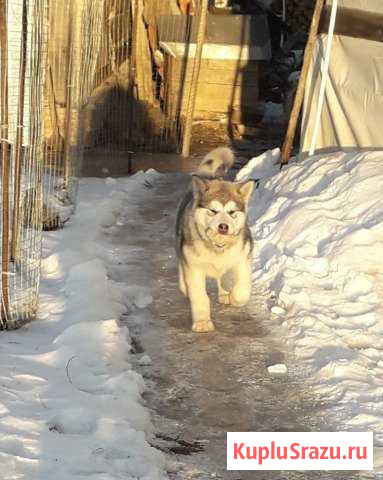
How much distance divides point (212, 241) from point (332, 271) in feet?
4.81

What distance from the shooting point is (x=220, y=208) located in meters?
6.09

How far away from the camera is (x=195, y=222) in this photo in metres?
6.26

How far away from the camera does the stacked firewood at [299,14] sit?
701 inches

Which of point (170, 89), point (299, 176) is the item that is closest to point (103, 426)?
point (299, 176)

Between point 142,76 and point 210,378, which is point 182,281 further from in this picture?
point 142,76

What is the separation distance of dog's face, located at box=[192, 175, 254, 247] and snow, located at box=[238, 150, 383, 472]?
817 mm

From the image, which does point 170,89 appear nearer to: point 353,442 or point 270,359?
point 270,359

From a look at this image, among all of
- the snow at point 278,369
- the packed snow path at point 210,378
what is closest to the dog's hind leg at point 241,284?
the packed snow path at point 210,378

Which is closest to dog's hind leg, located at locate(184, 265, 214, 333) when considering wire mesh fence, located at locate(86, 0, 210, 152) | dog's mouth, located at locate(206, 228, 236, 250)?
dog's mouth, located at locate(206, 228, 236, 250)

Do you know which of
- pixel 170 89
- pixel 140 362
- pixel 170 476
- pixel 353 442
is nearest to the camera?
pixel 170 476

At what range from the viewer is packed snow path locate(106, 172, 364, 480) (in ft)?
15.1

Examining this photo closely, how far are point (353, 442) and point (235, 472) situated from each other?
2.23ft

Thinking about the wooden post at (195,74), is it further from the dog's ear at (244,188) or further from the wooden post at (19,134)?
the wooden post at (19,134)

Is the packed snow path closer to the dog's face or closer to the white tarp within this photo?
the dog's face
